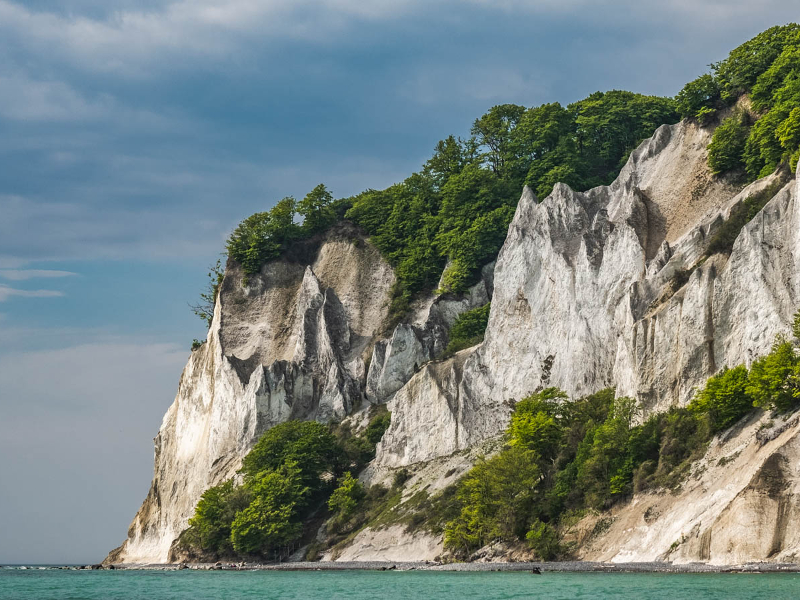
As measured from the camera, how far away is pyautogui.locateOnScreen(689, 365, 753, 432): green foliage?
45594 millimetres

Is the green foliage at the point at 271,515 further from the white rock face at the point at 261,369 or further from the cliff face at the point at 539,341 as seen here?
the white rock face at the point at 261,369

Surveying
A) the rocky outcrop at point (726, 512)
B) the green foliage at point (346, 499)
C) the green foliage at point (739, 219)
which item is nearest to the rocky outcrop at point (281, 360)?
the green foliage at point (346, 499)

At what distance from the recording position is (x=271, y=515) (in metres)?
70.2

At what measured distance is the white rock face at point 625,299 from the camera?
49.0 meters

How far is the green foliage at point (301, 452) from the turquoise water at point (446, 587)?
20018 millimetres

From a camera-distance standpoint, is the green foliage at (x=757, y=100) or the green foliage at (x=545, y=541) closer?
the green foliage at (x=545, y=541)

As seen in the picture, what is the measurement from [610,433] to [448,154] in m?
55.3

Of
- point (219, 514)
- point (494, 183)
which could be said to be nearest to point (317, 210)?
point (494, 183)

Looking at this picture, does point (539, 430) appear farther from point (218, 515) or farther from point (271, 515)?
point (218, 515)

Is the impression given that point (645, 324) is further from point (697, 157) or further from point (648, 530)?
point (697, 157)

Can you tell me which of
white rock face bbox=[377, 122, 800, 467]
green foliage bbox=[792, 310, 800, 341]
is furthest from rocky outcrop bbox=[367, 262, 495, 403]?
green foliage bbox=[792, 310, 800, 341]

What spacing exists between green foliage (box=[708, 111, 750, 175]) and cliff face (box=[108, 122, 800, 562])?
1.18m

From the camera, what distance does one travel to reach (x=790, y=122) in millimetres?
56500

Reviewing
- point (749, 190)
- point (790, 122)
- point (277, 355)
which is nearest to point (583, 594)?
point (749, 190)
